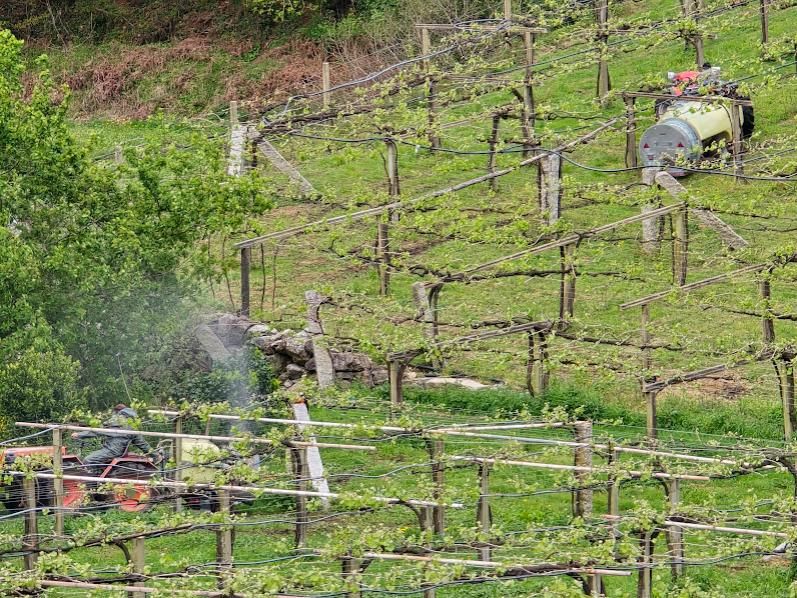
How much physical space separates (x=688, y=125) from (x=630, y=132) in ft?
3.46

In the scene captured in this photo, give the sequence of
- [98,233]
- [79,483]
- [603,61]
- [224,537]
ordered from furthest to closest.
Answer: [603,61], [98,233], [79,483], [224,537]

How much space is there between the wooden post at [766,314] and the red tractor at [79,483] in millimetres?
7737

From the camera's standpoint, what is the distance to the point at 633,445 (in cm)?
1889

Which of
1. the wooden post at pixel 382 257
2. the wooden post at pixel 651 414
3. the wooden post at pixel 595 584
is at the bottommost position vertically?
the wooden post at pixel 595 584

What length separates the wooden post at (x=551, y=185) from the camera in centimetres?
2523

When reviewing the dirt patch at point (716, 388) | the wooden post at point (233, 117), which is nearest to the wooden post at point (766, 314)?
the dirt patch at point (716, 388)

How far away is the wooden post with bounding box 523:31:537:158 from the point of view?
88.1 feet

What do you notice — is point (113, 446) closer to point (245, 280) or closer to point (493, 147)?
point (245, 280)

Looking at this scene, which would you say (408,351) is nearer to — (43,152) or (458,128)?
(43,152)

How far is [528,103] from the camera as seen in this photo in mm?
28266

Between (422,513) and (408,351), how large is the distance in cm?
406

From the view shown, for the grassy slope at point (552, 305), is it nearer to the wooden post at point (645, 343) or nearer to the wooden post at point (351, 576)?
the wooden post at point (645, 343)

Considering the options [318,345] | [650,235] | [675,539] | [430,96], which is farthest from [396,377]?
[430,96]

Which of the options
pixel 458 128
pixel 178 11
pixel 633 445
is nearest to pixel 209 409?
pixel 633 445
